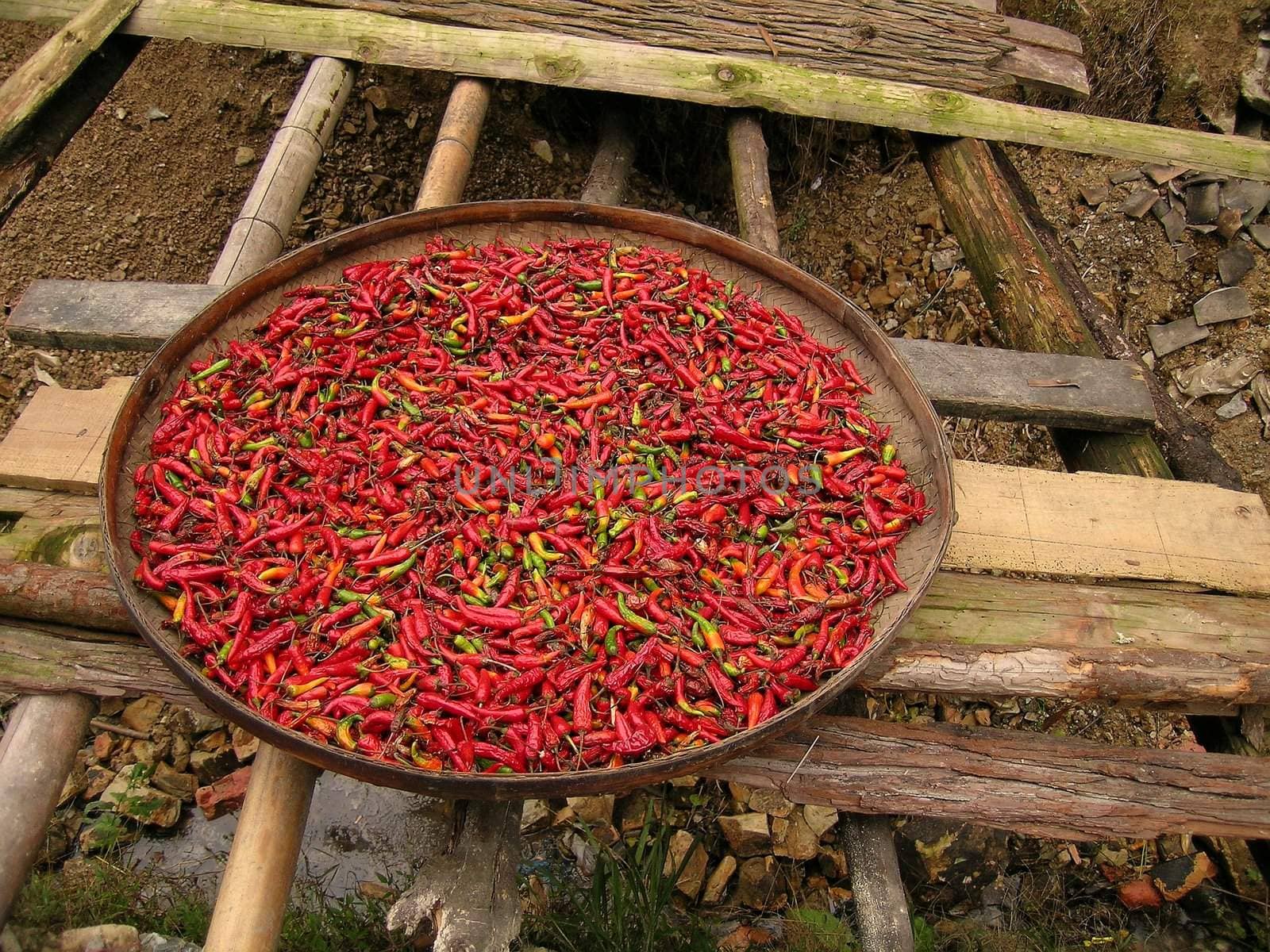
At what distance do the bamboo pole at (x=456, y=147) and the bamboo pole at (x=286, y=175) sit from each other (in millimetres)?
498

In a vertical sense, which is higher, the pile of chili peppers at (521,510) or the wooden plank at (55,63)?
the wooden plank at (55,63)

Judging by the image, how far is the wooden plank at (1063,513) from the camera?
9.91 ft

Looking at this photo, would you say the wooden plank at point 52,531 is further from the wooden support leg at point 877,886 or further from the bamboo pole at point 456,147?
the wooden support leg at point 877,886

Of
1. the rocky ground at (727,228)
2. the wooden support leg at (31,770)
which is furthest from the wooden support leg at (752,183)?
the wooden support leg at (31,770)

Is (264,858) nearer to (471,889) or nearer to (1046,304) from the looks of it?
(471,889)

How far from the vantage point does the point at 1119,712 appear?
4.30 m

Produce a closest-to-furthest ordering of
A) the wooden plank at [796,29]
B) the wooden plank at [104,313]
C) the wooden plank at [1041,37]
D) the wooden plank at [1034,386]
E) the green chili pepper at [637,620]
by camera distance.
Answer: the green chili pepper at [637,620]
the wooden plank at [104,313]
the wooden plank at [1034,386]
the wooden plank at [796,29]
the wooden plank at [1041,37]

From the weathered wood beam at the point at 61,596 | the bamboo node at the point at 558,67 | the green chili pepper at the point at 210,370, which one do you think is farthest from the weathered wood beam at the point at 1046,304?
the weathered wood beam at the point at 61,596

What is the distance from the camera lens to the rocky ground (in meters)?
3.61

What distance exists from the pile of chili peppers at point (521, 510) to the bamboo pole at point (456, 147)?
597 mm

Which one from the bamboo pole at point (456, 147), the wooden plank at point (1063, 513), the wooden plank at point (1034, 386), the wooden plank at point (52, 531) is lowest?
the wooden plank at point (52, 531)

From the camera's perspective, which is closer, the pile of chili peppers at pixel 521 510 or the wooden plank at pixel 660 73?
the pile of chili peppers at pixel 521 510

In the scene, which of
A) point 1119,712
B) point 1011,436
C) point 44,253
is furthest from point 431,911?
point 44,253

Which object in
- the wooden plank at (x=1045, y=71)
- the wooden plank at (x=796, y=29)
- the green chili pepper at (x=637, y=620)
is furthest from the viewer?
the wooden plank at (x=1045, y=71)
